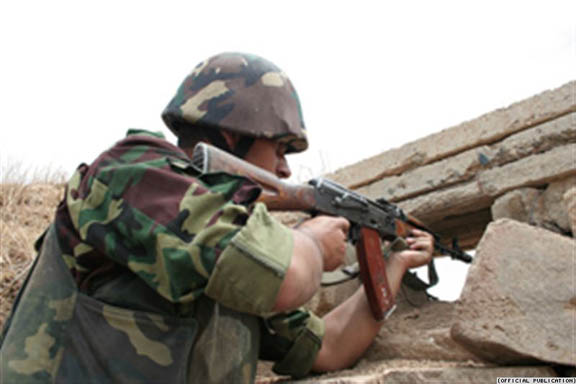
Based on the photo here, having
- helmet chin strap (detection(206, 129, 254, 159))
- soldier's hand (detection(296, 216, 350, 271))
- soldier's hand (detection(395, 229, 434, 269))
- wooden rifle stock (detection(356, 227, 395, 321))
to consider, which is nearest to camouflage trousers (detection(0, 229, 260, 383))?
soldier's hand (detection(296, 216, 350, 271))

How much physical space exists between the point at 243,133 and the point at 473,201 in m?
1.48

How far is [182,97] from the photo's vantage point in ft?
7.32

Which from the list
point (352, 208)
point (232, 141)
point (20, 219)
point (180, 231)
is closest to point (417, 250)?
point (352, 208)

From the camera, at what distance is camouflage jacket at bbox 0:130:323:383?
54.6 inches

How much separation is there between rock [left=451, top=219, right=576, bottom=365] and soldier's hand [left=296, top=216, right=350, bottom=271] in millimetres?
579

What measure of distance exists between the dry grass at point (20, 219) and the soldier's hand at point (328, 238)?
2.60m

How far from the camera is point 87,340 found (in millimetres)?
1552

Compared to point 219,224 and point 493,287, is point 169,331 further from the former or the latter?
point 493,287

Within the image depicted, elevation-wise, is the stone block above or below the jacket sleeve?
below

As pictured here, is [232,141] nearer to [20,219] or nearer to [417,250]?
[417,250]

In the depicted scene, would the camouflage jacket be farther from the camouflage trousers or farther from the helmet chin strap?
the helmet chin strap

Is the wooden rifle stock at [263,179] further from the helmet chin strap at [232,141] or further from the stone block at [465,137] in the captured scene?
the stone block at [465,137]

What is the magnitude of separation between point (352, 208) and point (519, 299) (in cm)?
76

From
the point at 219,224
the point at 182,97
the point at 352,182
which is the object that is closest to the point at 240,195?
the point at 219,224
